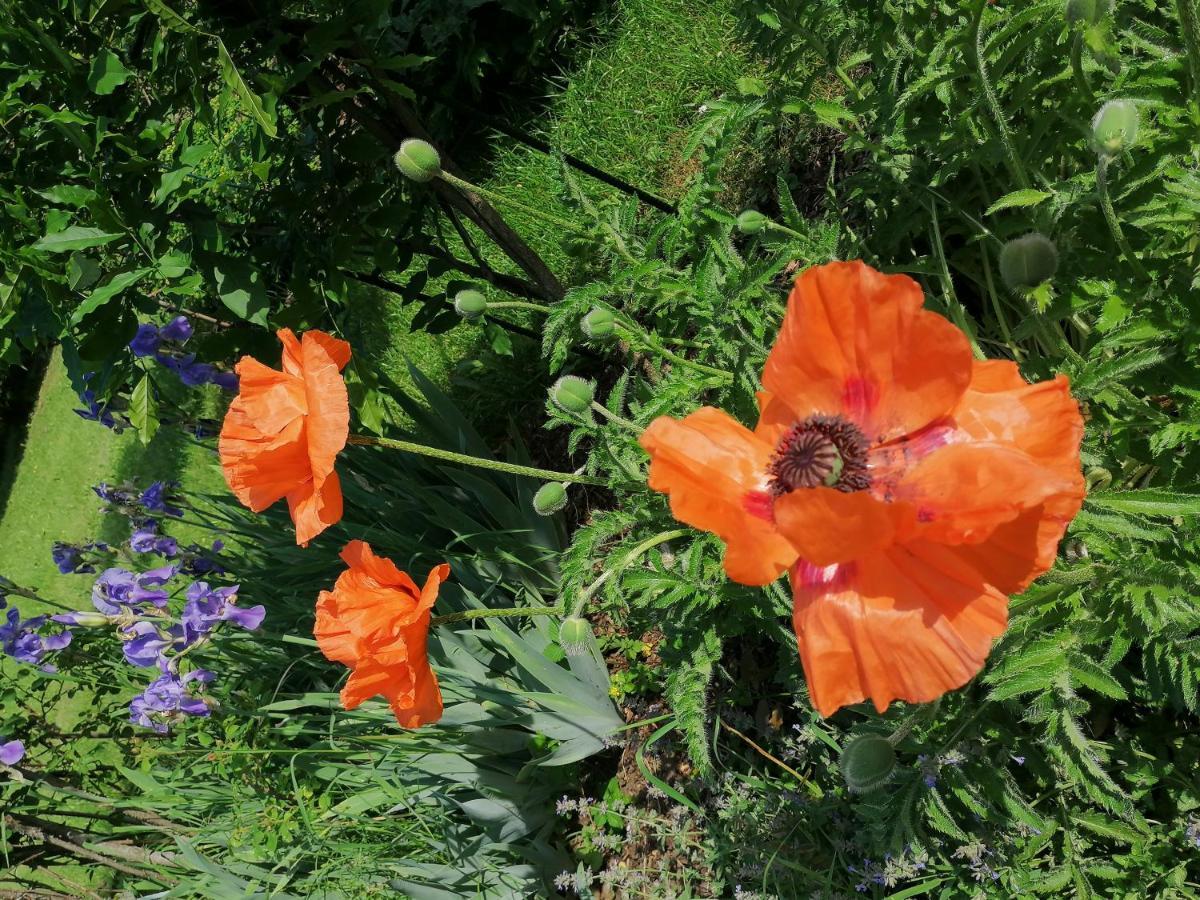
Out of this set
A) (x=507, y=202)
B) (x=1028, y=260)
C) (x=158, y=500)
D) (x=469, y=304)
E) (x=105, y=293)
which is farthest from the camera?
(x=158, y=500)

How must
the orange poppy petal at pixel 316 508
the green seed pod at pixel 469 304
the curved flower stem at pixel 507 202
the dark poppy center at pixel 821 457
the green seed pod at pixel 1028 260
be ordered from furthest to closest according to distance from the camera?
the green seed pod at pixel 469 304, the curved flower stem at pixel 507 202, the orange poppy petal at pixel 316 508, the green seed pod at pixel 1028 260, the dark poppy center at pixel 821 457

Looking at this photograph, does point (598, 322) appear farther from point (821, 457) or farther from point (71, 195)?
point (71, 195)

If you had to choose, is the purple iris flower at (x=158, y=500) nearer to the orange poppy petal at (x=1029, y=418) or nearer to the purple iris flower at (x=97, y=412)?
the purple iris flower at (x=97, y=412)

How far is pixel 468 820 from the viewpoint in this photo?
2.85 m

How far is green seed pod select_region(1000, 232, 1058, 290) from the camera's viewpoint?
60.7 inches

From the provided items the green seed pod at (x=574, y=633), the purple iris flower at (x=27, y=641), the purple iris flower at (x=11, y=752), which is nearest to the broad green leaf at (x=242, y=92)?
the green seed pod at (x=574, y=633)

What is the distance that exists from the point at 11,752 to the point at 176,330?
4.47ft

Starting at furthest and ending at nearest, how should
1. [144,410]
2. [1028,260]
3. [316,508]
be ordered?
[144,410] < [316,508] < [1028,260]

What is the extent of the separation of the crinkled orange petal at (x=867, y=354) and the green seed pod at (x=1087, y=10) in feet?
1.81

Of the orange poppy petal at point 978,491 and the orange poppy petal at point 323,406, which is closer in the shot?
the orange poppy petal at point 978,491

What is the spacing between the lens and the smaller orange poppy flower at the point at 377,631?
1708mm

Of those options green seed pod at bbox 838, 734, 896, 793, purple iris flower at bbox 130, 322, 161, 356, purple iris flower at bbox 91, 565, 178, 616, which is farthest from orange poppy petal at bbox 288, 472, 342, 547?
purple iris flower at bbox 130, 322, 161, 356

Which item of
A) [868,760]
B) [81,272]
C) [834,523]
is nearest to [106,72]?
[81,272]

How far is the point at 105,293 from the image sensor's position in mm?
1955
